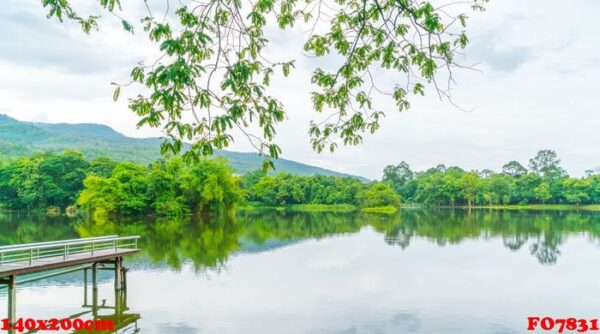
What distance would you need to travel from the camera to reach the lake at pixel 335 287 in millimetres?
13672

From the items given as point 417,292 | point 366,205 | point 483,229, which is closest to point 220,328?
point 417,292

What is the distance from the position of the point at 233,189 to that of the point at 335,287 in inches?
1575

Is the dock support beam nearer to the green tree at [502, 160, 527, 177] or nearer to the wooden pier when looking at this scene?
the wooden pier

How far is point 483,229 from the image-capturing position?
42.3 m

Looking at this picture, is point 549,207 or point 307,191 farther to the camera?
point 549,207

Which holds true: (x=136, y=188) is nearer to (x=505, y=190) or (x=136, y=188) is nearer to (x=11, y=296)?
(x=11, y=296)

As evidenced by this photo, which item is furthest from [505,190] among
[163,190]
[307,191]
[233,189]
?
[163,190]

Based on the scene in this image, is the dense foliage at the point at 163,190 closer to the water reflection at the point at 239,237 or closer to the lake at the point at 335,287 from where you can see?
the water reflection at the point at 239,237

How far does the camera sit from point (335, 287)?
18.2 m

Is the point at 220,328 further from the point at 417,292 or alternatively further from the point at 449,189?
the point at 449,189

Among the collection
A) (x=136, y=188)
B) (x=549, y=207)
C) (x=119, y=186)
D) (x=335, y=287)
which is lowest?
(x=335, y=287)

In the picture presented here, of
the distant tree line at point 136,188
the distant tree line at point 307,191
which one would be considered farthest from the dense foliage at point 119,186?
the distant tree line at point 307,191

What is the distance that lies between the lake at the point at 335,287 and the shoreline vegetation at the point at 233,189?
1927cm

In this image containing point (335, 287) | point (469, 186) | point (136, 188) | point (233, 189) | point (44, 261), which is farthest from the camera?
point (469, 186)
